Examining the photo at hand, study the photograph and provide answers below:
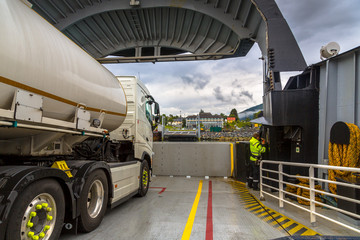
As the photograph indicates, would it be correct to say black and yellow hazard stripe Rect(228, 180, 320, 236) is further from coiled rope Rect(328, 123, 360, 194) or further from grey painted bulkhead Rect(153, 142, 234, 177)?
grey painted bulkhead Rect(153, 142, 234, 177)

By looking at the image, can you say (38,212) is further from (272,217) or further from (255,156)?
(255,156)

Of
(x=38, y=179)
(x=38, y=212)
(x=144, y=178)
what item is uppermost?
(x=38, y=179)

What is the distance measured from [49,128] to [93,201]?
176 centimetres

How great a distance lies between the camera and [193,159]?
429 inches

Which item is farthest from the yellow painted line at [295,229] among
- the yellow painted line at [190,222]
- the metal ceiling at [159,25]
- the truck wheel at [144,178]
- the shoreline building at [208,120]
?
the shoreline building at [208,120]

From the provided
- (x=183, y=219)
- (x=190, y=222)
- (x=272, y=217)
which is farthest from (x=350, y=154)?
(x=183, y=219)

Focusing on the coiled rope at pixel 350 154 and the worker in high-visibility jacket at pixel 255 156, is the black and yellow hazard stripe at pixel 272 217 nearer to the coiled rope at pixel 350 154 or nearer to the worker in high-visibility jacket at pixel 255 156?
the worker in high-visibility jacket at pixel 255 156

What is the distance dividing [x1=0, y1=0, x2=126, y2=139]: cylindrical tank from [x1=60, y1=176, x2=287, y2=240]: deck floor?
218cm

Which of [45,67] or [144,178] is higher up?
[45,67]

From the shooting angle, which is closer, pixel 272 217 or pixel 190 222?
pixel 190 222

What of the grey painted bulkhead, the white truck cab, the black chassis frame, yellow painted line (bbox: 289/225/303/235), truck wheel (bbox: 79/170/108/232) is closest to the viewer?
the black chassis frame

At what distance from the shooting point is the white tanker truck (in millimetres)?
2578

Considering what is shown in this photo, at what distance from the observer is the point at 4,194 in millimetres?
2443

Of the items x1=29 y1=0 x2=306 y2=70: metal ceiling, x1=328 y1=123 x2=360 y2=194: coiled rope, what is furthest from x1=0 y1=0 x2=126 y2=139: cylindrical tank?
x1=29 y1=0 x2=306 y2=70: metal ceiling
